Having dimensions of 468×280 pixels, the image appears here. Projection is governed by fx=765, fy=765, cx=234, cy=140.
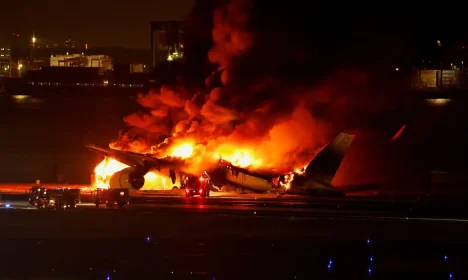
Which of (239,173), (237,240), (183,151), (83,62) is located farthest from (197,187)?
(83,62)

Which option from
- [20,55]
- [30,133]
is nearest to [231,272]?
[30,133]

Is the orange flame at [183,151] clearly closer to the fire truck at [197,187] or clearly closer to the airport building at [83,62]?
the fire truck at [197,187]

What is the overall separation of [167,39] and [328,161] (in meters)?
32.4

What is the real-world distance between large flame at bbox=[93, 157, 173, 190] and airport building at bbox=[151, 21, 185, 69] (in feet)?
60.7

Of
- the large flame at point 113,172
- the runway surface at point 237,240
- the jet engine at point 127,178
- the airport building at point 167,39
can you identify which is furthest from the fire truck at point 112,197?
the airport building at point 167,39

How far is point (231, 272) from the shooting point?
22500 mm

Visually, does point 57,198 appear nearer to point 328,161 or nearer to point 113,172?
point 113,172

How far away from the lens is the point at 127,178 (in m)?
51.9

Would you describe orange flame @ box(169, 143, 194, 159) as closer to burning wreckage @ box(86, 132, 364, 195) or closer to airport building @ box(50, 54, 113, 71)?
burning wreckage @ box(86, 132, 364, 195)

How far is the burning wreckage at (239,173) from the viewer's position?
165ft

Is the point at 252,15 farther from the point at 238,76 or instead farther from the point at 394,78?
the point at 394,78

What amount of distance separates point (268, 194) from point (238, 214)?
12764 millimetres

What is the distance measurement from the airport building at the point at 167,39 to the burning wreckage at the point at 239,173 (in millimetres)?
19978

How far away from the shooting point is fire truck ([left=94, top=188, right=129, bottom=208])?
4228 centimetres
